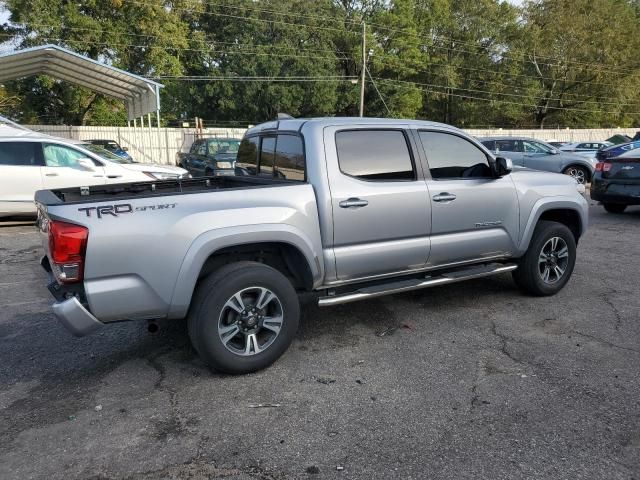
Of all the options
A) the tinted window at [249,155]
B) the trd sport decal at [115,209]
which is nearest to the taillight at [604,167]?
the tinted window at [249,155]

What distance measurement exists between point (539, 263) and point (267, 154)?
3.04 meters

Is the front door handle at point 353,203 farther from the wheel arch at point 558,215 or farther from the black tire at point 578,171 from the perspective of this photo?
the black tire at point 578,171

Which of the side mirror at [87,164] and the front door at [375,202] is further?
the side mirror at [87,164]

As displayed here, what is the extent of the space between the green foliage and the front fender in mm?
34978

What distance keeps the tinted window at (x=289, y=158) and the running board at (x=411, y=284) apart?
1014 millimetres

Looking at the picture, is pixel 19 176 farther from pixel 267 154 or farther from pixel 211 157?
pixel 211 157

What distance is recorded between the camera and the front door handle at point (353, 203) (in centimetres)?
415

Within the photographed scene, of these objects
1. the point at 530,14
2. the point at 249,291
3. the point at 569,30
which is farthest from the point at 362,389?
the point at 530,14

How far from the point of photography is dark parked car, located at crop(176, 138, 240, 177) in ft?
54.6

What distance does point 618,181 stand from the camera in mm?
10414

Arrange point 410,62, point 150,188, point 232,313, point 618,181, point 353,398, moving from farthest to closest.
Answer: point 410,62
point 618,181
point 150,188
point 232,313
point 353,398

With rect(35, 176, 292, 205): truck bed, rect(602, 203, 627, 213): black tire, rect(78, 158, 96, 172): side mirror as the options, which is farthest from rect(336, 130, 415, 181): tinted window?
rect(602, 203, 627, 213): black tire

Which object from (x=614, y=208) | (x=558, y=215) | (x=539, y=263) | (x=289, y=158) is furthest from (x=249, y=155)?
(x=614, y=208)

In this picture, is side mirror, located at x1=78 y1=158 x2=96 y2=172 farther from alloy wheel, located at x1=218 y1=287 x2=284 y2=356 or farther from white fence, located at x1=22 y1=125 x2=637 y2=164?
white fence, located at x1=22 y1=125 x2=637 y2=164
